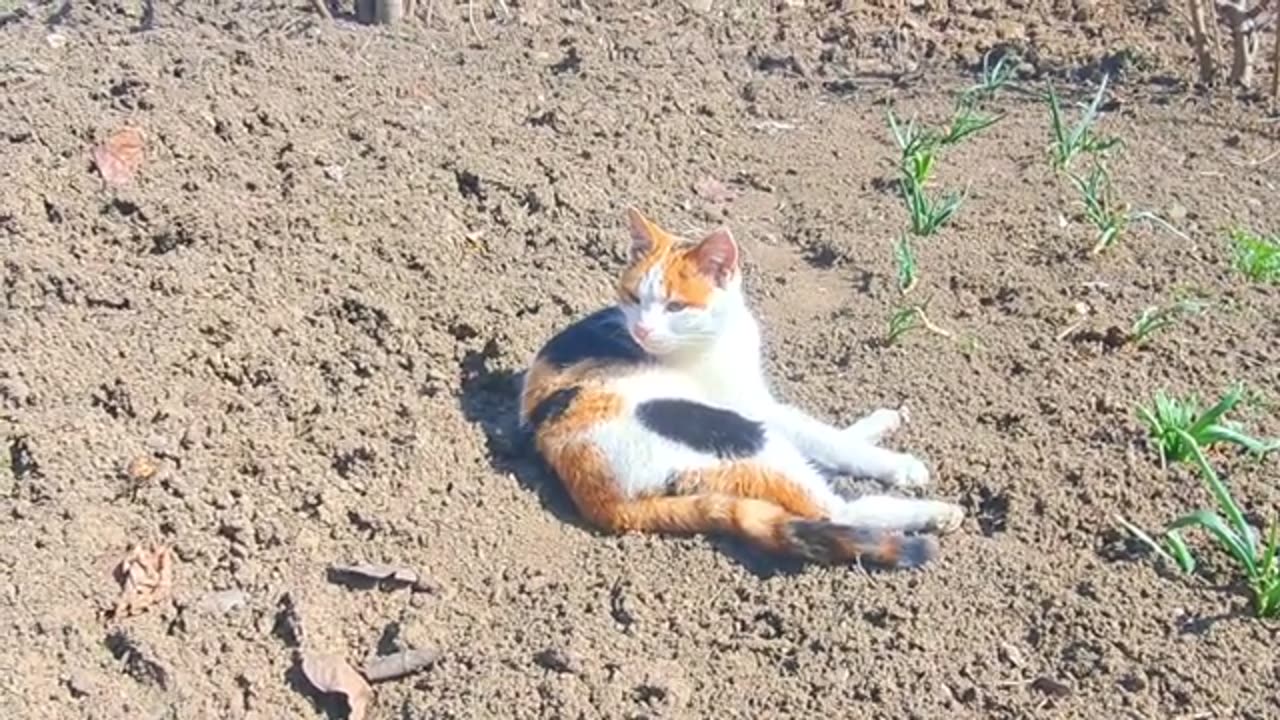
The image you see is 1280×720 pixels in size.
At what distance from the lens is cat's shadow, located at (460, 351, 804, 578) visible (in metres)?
3.62

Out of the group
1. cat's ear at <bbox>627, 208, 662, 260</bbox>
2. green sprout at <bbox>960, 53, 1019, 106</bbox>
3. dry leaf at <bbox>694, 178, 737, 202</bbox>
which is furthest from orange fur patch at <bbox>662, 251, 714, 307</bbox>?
green sprout at <bbox>960, 53, 1019, 106</bbox>

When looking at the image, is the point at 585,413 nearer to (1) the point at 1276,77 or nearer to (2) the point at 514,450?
(2) the point at 514,450

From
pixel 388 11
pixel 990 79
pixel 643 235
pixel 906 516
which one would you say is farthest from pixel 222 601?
pixel 990 79

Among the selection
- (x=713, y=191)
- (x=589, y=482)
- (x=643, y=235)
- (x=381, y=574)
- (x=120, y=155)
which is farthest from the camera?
(x=713, y=191)

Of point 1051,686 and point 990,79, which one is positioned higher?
point 990,79

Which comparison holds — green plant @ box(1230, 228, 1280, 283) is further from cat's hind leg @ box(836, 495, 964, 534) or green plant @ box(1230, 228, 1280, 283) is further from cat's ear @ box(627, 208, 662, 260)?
cat's ear @ box(627, 208, 662, 260)

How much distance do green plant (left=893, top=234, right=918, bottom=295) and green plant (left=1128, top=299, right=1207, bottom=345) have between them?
634 mm

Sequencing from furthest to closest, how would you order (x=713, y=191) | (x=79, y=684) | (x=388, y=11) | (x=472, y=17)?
(x=472, y=17) < (x=388, y=11) < (x=713, y=191) < (x=79, y=684)

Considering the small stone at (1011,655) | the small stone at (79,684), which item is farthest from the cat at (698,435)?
the small stone at (79,684)

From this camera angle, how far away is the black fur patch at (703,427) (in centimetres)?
371

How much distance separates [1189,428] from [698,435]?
1115 millimetres

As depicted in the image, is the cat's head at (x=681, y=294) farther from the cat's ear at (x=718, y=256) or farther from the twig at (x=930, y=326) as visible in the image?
the twig at (x=930, y=326)

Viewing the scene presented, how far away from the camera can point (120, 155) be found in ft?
16.2

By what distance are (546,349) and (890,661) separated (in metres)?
1.18
